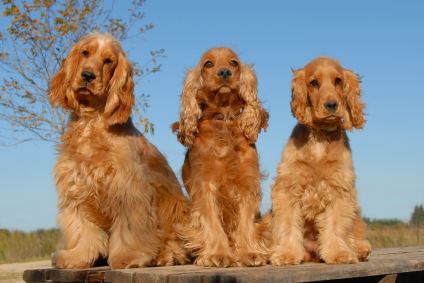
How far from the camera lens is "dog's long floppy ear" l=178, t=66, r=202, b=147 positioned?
5.85m

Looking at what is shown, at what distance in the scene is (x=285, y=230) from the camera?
5.46 meters

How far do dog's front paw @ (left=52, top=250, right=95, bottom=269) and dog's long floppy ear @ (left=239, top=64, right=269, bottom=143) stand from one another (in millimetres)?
1832

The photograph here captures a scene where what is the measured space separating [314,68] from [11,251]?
1351cm

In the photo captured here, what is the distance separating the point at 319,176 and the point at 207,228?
3.52 ft

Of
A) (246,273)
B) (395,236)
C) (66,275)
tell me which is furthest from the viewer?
(395,236)

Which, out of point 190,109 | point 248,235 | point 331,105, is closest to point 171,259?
point 248,235

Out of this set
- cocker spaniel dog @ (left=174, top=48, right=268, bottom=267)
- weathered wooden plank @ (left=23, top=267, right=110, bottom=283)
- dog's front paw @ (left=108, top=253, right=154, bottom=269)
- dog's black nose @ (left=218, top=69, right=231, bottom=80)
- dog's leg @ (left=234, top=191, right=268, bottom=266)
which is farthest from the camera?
dog's black nose @ (left=218, top=69, right=231, bottom=80)

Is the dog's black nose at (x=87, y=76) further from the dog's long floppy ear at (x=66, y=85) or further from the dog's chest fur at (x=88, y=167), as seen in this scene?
the dog's chest fur at (x=88, y=167)

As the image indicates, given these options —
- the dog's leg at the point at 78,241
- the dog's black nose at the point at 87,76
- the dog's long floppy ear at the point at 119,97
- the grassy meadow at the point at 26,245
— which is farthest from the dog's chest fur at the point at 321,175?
the grassy meadow at the point at 26,245

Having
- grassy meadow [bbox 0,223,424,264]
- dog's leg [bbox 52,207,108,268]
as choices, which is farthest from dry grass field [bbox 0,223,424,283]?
dog's leg [bbox 52,207,108,268]

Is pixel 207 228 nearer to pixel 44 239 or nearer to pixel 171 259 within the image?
pixel 171 259

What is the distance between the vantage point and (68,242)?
18.6 ft

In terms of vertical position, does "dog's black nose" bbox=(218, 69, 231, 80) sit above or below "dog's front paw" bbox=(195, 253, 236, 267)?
above

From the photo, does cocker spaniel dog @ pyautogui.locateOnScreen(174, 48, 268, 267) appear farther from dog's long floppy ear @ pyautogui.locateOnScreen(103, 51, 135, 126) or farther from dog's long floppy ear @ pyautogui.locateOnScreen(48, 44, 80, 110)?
dog's long floppy ear @ pyautogui.locateOnScreen(48, 44, 80, 110)
